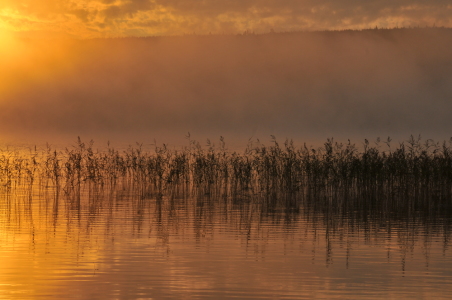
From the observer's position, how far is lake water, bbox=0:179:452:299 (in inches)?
388

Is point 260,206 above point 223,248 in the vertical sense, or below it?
above

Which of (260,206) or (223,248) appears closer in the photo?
(223,248)

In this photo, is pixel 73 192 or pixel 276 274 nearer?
pixel 276 274

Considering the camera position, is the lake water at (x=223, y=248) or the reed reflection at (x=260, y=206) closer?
the lake water at (x=223, y=248)

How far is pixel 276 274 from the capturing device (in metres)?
10.7

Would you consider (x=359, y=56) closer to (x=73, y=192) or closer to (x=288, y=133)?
(x=288, y=133)

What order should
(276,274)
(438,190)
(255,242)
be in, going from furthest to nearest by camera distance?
1. (438,190)
2. (255,242)
3. (276,274)

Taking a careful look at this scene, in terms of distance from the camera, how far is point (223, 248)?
12914mm

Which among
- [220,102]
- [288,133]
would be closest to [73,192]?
[288,133]

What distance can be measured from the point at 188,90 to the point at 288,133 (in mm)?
29914

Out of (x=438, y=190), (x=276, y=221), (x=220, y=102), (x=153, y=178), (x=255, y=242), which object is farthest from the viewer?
(x=220, y=102)

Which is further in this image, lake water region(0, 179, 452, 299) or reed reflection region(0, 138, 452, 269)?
reed reflection region(0, 138, 452, 269)

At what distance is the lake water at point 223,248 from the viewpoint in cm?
987

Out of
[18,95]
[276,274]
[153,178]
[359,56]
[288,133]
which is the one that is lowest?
[276,274]
